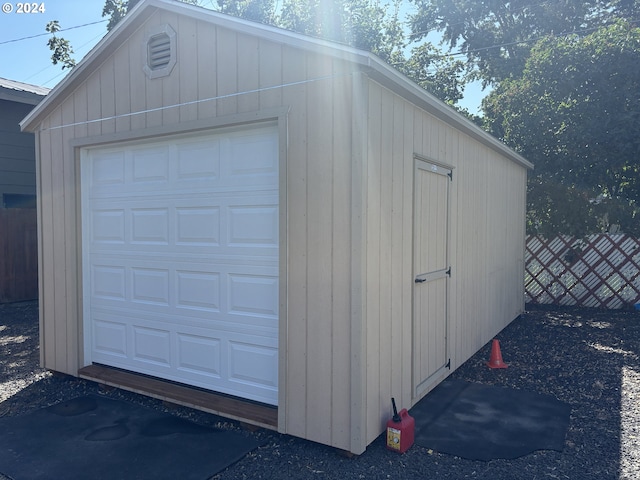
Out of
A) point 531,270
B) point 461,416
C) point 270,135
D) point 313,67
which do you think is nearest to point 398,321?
point 461,416

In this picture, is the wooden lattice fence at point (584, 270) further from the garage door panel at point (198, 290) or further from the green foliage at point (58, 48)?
the green foliage at point (58, 48)

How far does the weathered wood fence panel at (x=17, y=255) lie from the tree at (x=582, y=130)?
890 cm

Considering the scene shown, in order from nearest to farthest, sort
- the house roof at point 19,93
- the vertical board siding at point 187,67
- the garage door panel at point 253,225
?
the garage door panel at point 253,225, the vertical board siding at point 187,67, the house roof at point 19,93

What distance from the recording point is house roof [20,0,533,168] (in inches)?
128

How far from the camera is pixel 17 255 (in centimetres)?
888

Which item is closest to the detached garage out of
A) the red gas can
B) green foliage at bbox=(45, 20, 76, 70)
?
the red gas can

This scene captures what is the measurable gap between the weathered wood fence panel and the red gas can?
790cm

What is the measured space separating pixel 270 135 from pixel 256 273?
3.37 feet

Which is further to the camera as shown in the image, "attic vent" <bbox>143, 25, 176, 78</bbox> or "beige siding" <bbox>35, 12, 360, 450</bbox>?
"attic vent" <bbox>143, 25, 176, 78</bbox>

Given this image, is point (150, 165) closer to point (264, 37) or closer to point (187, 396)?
point (264, 37)

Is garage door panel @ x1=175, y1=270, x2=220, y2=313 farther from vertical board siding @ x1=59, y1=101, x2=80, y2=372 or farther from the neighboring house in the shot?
the neighboring house

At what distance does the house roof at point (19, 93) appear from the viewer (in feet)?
29.8

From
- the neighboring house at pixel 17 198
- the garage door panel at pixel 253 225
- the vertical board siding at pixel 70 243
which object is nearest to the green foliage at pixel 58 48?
the neighboring house at pixel 17 198

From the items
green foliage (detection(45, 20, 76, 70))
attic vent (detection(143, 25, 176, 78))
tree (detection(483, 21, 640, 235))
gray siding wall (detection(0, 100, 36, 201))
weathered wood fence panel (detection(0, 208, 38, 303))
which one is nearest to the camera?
attic vent (detection(143, 25, 176, 78))
